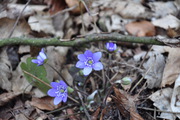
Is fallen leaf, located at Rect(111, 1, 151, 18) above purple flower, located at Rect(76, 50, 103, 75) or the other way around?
the other way around

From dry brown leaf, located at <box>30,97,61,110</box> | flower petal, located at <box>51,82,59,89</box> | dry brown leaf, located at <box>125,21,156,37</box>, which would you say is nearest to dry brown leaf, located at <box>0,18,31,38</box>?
dry brown leaf, located at <box>30,97,61,110</box>

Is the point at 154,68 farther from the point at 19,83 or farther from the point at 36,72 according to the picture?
the point at 19,83

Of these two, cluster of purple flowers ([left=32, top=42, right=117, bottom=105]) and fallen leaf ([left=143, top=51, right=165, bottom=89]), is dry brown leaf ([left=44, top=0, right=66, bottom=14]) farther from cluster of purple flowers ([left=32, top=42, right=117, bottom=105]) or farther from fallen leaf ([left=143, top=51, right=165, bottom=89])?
fallen leaf ([left=143, top=51, right=165, bottom=89])

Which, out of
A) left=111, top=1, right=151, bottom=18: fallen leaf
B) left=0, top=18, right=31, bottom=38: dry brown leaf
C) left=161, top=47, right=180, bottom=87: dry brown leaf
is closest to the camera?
left=161, top=47, right=180, bottom=87: dry brown leaf

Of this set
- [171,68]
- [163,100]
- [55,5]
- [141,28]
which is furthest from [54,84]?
[55,5]

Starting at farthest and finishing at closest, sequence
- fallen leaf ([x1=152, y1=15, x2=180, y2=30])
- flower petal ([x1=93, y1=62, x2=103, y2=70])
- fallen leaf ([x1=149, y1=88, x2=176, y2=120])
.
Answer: fallen leaf ([x1=152, y1=15, x2=180, y2=30]) → fallen leaf ([x1=149, y1=88, x2=176, y2=120]) → flower petal ([x1=93, y1=62, x2=103, y2=70])

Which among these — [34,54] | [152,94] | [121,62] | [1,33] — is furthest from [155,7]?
[1,33]
